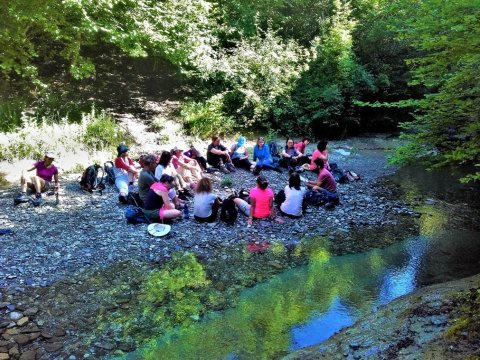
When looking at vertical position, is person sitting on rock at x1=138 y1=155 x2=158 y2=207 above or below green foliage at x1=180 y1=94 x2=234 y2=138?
below

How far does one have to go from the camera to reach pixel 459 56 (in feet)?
20.5

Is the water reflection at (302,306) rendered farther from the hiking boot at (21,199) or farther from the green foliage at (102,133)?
the green foliage at (102,133)

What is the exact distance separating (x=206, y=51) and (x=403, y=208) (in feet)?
31.6

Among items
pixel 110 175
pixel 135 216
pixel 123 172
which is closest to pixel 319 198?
pixel 135 216

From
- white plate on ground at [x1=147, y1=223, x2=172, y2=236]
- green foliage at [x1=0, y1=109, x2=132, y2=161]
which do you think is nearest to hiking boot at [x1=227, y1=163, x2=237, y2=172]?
green foliage at [x1=0, y1=109, x2=132, y2=161]

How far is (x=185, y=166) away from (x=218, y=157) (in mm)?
1896

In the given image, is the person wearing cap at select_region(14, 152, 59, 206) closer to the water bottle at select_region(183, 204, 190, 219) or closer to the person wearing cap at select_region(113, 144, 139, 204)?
the person wearing cap at select_region(113, 144, 139, 204)

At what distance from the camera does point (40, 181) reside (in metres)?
9.21

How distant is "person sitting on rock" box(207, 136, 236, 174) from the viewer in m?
12.4

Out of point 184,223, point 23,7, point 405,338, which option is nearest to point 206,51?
point 23,7

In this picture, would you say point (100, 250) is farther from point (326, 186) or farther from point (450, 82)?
point (450, 82)

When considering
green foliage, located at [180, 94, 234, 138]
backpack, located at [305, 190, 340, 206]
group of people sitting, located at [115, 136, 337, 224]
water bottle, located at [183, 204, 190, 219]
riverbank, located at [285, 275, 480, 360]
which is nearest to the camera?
riverbank, located at [285, 275, 480, 360]

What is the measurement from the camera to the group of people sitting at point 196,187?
8430mm

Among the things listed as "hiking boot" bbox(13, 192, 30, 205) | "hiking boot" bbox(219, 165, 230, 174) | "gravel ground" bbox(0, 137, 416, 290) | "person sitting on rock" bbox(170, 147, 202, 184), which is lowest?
"gravel ground" bbox(0, 137, 416, 290)
